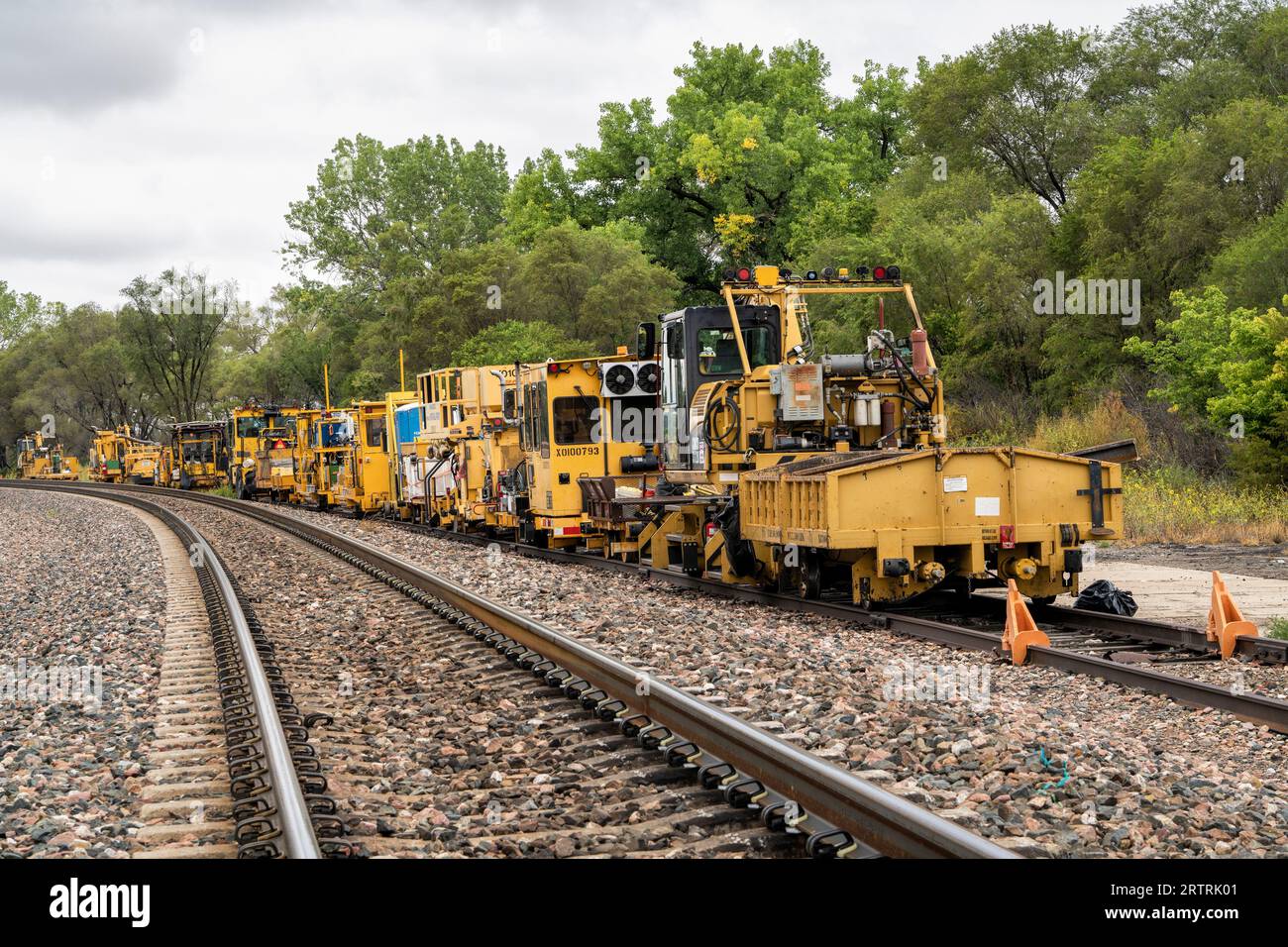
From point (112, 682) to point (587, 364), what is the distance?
1152 cm

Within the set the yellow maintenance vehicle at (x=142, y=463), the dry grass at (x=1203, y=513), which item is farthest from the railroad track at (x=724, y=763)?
the yellow maintenance vehicle at (x=142, y=463)

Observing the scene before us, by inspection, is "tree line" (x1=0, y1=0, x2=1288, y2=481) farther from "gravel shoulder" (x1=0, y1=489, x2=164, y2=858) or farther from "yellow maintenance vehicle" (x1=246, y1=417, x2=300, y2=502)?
"gravel shoulder" (x1=0, y1=489, x2=164, y2=858)

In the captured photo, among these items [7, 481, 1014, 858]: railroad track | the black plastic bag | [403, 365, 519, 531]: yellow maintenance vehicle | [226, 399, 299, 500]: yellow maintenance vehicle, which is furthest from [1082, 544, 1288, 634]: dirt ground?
[226, 399, 299, 500]: yellow maintenance vehicle

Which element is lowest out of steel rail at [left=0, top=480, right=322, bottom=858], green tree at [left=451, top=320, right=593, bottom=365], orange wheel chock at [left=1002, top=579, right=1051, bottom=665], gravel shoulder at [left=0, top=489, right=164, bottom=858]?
gravel shoulder at [left=0, top=489, right=164, bottom=858]

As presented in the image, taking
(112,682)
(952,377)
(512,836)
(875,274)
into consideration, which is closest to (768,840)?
(512,836)

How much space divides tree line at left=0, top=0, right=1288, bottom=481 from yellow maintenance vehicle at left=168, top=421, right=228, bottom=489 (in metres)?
7.83

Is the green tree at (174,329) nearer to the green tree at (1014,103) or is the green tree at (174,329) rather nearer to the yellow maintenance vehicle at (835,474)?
the green tree at (1014,103)

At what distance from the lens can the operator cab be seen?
14828 millimetres

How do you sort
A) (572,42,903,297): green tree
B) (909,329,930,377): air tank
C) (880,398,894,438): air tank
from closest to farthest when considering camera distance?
1. (909,329,930,377): air tank
2. (880,398,894,438): air tank
3. (572,42,903,297): green tree

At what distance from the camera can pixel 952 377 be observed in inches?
1310

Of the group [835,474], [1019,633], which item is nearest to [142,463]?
[835,474]

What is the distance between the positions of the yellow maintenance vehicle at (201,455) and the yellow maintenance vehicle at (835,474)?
155 ft

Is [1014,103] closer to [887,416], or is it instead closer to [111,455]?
[887,416]

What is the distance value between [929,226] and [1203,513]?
720 inches
